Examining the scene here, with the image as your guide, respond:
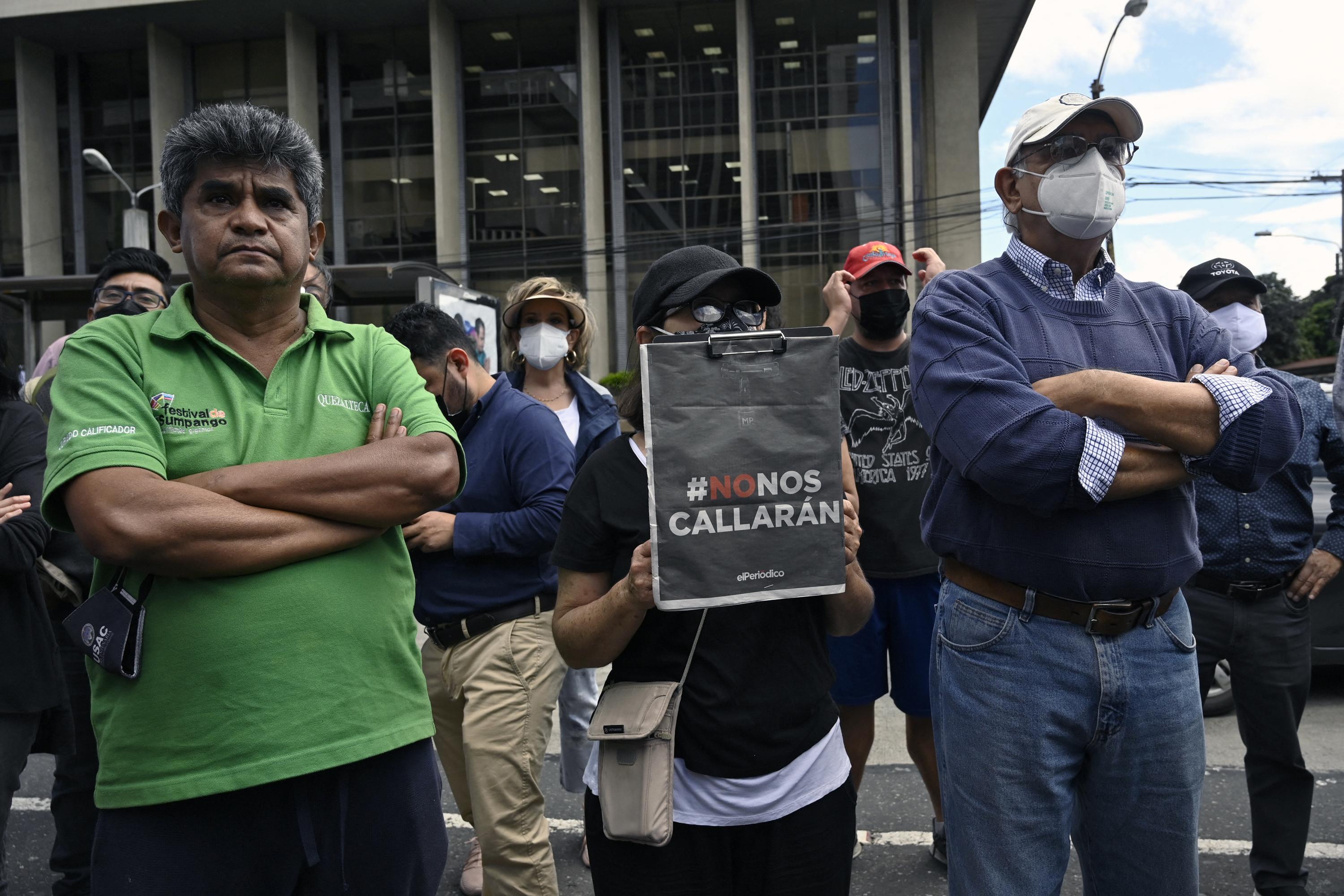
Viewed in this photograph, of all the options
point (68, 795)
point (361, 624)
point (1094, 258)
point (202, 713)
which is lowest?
point (68, 795)

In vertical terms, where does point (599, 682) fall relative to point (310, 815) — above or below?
below

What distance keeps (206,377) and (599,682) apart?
15.7 ft

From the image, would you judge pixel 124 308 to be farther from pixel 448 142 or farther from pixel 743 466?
pixel 448 142

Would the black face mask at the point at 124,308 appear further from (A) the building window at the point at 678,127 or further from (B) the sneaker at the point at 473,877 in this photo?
(A) the building window at the point at 678,127

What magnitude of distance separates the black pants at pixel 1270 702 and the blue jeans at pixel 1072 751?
1.40 metres

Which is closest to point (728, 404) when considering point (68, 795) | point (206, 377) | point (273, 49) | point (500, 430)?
point (206, 377)

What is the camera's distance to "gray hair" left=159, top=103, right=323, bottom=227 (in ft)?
7.23

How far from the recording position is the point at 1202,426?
2.27 m

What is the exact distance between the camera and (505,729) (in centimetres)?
350

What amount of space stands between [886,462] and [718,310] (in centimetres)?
202

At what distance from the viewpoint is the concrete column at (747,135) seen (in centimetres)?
2941

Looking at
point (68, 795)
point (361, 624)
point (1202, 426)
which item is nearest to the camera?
point (361, 624)

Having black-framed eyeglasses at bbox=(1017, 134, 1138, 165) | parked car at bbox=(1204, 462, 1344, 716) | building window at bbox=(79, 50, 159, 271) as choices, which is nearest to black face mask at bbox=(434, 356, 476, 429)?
black-framed eyeglasses at bbox=(1017, 134, 1138, 165)

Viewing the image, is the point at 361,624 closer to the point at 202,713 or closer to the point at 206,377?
the point at 202,713
